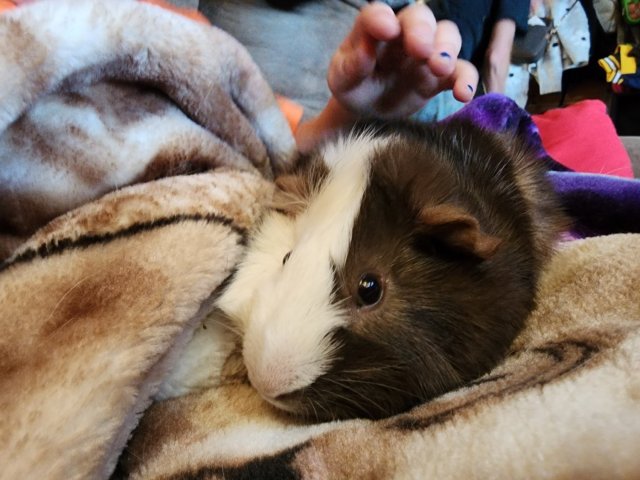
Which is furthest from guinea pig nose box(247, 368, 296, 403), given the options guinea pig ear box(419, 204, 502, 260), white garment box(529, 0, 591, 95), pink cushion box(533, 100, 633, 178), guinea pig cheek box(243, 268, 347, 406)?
white garment box(529, 0, 591, 95)

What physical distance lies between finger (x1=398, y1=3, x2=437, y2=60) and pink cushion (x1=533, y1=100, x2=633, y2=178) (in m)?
1.25

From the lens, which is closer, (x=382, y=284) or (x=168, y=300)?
(x=168, y=300)

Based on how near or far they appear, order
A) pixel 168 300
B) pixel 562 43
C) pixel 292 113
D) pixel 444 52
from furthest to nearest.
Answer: pixel 562 43
pixel 292 113
pixel 444 52
pixel 168 300

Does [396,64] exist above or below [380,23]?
below

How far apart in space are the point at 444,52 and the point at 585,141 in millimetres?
1554

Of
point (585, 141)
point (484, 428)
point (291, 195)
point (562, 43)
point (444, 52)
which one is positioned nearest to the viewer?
point (484, 428)

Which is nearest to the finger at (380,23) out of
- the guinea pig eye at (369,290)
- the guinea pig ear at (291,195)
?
the guinea pig ear at (291,195)

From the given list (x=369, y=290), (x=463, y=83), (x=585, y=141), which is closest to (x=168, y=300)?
(x=369, y=290)

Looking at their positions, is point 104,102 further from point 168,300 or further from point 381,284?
point 381,284

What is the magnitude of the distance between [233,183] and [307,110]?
128cm

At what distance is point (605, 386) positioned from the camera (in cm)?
53

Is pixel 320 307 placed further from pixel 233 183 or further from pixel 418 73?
pixel 418 73

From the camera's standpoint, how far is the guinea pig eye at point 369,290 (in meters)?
0.74

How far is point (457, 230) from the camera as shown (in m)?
0.74
